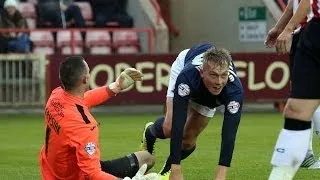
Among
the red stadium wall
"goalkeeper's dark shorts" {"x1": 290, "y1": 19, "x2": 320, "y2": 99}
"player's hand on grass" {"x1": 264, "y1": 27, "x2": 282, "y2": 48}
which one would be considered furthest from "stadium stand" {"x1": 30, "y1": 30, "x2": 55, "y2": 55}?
"goalkeeper's dark shorts" {"x1": 290, "y1": 19, "x2": 320, "y2": 99}

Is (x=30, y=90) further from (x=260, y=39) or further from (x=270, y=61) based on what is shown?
(x=260, y=39)

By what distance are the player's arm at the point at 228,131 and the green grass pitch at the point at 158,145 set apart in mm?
1547

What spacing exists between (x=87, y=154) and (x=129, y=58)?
11.4m

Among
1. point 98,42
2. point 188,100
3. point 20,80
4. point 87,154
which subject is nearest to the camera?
point 87,154

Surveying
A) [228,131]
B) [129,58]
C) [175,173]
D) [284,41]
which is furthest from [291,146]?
[129,58]

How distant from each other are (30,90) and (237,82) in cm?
1145

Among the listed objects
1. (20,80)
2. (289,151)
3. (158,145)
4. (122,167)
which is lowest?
(20,80)

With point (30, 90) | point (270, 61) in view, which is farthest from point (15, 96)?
point (270, 61)

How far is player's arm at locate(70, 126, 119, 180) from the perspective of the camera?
7.55m

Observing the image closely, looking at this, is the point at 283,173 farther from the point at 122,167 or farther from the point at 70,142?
the point at 122,167

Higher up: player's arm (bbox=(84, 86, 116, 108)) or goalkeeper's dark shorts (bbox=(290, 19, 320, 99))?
goalkeeper's dark shorts (bbox=(290, 19, 320, 99))

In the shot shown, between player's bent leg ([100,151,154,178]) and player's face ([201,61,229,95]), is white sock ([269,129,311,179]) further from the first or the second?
player's bent leg ([100,151,154,178])

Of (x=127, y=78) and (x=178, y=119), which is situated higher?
(x=127, y=78)

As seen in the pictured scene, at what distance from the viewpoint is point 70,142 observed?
7.63 metres
